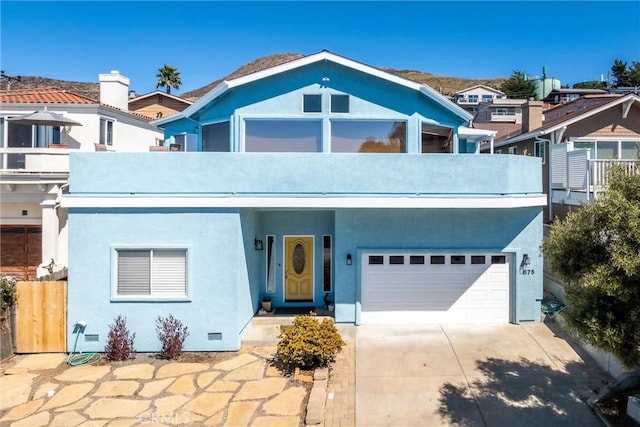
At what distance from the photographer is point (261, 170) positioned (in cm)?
1108

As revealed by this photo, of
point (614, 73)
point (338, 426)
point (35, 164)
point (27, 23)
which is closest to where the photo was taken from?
point (338, 426)

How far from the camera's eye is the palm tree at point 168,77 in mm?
51719

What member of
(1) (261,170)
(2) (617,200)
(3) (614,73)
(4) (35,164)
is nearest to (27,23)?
(4) (35,164)

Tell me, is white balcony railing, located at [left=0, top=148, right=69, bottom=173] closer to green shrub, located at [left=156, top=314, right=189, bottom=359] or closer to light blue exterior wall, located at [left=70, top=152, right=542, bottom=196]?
light blue exterior wall, located at [left=70, top=152, right=542, bottom=196]

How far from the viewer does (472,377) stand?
9133 millimetres

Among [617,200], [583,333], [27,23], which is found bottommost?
[583,333]

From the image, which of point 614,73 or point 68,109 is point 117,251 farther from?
point 614,73

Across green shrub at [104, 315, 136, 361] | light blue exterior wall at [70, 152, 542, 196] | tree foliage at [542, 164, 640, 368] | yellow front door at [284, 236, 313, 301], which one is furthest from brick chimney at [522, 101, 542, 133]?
green shrub at [104, 315, 136, 361]

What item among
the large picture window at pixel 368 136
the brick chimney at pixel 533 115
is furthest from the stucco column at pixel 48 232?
the brick chimney at pixel 533 115

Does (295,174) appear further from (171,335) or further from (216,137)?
(171,335)

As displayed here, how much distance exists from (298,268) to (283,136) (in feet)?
15.2

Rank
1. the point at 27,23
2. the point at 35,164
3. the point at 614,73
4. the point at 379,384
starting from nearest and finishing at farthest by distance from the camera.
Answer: the point at 379,384 → the point at 35,164 → the point at 27,23 → the point at 614,73

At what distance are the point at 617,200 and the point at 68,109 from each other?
21.8 m

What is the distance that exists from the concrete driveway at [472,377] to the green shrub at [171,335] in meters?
4.74
